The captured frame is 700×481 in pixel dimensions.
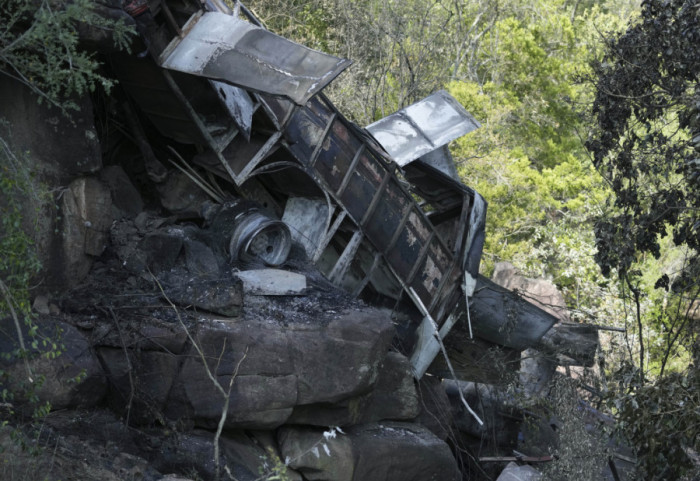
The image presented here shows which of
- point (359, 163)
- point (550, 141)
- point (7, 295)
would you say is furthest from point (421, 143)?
point (550, 141)

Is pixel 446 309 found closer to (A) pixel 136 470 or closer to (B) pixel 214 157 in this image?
(B) pixel 214 157

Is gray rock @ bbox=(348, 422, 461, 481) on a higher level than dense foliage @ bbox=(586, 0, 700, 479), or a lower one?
lower

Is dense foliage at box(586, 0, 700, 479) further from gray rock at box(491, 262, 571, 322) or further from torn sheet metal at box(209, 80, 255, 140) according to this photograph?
gray rock at box(491, 262, 571, 322)

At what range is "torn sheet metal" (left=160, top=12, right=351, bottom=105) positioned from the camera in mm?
7441

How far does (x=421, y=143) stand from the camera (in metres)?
10.4

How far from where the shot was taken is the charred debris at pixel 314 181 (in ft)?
26.0

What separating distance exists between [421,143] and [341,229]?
5.09 ft

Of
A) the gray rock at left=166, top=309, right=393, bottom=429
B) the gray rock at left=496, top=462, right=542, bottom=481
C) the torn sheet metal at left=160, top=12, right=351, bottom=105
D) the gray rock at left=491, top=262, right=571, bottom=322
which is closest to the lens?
the gray rock at left=166, top=309, right=393, bottom=429

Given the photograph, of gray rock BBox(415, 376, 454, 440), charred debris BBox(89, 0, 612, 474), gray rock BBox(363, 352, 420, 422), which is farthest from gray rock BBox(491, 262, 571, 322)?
gray rock BBox(363, 352, 420, 422)

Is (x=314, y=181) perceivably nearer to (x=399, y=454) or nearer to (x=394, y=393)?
(x=394, y=393)

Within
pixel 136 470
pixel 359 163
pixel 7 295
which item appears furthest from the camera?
pixel 359 163

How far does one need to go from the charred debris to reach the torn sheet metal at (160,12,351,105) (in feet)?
0.04

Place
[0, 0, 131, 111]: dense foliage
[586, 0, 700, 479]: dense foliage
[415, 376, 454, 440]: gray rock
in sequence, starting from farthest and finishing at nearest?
[415, 376, 454, 440]: gray rock
[586, 0, 700, 479]: dense foliage
[0, 0, 131, 111]: dense foliage

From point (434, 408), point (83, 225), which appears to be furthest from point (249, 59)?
point (434, 408)
